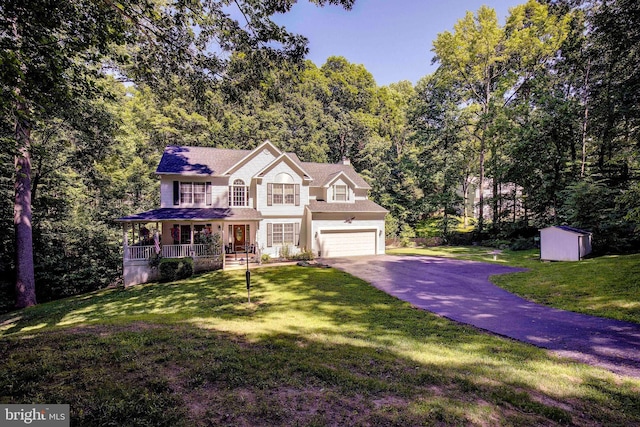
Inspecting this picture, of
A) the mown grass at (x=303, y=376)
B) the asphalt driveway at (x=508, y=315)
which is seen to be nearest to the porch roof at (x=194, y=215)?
the asphalt driveway at (x=508, y=315)

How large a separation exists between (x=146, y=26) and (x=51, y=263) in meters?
17.2

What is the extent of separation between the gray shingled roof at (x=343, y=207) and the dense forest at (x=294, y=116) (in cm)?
729

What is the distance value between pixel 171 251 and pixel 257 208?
6.21 m

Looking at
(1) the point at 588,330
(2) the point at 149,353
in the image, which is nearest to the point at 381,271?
(1) the point at 588,330

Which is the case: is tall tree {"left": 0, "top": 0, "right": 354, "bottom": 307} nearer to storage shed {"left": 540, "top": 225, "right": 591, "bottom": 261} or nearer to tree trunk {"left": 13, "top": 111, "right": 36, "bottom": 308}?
tree trunk {"left": 13, "top": 111, "right": 36, "bottom": 308}

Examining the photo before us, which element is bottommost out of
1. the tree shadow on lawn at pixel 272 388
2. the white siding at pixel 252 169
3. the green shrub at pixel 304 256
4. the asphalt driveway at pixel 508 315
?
→ the asphalt driveway at pixel 508 315

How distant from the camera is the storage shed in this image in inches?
666

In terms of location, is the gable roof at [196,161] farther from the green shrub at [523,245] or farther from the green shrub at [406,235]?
the green shrub at [523,245]

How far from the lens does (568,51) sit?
22.5 meters

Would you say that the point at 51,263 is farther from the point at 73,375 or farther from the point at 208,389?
the point at 208,389

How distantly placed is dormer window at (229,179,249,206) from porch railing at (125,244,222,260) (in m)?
4.36

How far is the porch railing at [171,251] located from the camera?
16703mm

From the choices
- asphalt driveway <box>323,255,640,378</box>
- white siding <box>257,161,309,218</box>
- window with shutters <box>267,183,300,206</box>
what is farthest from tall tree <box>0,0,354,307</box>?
window with shutters <box>267,183,300,206</box>

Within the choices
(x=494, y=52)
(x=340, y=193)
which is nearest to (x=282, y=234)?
(x=340, y=193)
